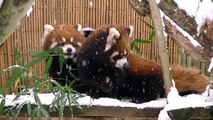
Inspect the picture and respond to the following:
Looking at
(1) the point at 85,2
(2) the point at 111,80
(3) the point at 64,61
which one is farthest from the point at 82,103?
(1) the point at 85,2

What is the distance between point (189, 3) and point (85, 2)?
10.8ft

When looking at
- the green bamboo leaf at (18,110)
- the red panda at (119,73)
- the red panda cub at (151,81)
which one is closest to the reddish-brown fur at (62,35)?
the red panda at (119,73)

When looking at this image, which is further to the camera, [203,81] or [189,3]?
[203,81]

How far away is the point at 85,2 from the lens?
533cm

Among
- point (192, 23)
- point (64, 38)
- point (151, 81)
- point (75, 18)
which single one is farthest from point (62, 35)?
point (75, 18)

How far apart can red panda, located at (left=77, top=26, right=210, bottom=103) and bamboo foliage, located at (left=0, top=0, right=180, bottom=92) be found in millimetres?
2117

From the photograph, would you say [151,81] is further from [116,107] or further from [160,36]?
[160,36]

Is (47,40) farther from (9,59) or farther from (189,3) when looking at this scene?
(9,59)

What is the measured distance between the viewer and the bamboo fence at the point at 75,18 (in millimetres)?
5156

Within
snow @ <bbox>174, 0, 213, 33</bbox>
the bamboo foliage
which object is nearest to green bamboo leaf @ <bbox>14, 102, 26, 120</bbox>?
snow @ <bbox>174, 0, 213, 33</bbox>

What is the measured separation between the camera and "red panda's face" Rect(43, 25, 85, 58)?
3.32m

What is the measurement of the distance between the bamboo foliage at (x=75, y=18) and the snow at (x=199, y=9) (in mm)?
2957

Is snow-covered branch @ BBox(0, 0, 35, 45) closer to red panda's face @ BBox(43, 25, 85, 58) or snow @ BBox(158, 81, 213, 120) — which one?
snow @ BBox(158, 81, 213, 120)

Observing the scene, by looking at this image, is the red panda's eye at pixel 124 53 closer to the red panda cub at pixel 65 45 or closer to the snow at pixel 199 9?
the red panda cub at pixel 65 45
